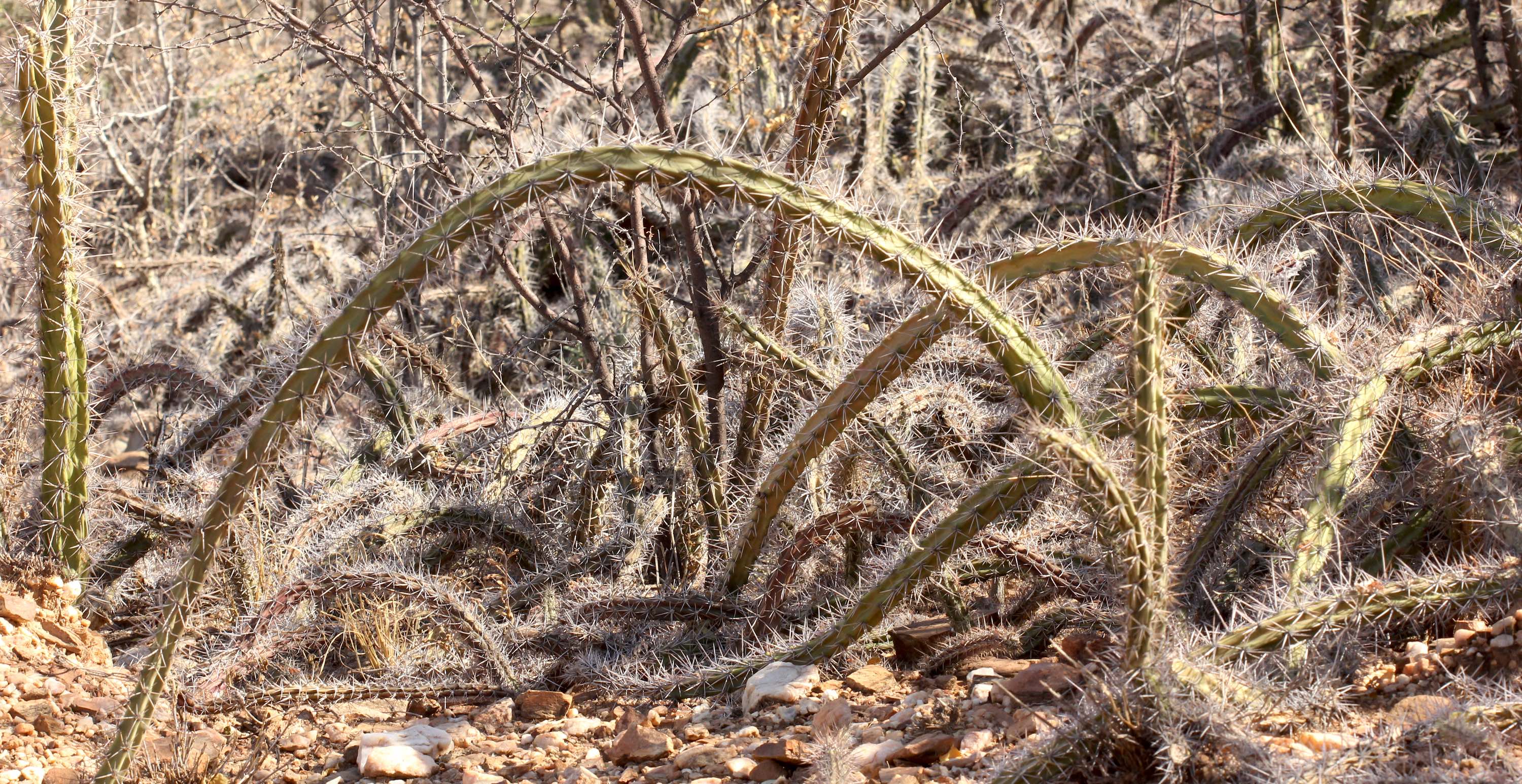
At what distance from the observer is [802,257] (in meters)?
3.81

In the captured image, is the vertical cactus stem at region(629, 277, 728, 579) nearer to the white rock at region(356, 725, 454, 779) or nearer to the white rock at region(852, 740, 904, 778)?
the white rock at region(356, 725, 454, 779)

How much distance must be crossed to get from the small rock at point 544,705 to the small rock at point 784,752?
651 mm

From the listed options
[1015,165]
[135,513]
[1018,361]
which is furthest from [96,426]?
[1015,165]

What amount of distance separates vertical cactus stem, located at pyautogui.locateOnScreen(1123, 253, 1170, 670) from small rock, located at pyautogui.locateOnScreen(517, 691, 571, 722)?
1.42m

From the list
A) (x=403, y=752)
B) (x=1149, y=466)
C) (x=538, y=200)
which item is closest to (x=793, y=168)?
(x=538, y=200)

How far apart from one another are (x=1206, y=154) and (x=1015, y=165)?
832 mm

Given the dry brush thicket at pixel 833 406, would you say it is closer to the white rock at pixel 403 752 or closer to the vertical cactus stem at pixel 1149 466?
the vertical cactus stem at pixel 1149 466

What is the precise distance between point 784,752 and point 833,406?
2.72 feet

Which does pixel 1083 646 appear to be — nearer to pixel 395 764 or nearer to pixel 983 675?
pixel 983 675

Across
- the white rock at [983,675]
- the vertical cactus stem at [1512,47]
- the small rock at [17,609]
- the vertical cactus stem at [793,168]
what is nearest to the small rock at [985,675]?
the white rock at [983,675]

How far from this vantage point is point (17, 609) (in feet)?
10.7

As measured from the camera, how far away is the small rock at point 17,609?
322 cm

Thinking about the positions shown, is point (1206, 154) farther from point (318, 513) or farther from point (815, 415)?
point (318, 513)

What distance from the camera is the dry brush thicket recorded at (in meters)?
2.34
